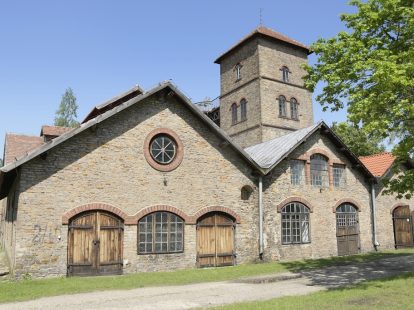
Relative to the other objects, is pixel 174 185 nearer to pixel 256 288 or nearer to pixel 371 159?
pixel 256 288

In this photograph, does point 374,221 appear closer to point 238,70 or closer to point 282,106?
point 282,106

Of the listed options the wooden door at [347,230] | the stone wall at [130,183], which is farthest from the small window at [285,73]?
the stone wall at [130,183]

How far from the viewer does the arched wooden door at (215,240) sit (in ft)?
51.8

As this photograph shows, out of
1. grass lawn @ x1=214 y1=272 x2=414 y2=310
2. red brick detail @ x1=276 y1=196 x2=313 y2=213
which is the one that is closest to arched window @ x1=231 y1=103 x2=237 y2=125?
red brick detail @ x1=276 y1=196 x2=313 y2=213

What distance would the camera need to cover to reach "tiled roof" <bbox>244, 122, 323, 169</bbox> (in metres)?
17.9

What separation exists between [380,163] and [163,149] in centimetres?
1469

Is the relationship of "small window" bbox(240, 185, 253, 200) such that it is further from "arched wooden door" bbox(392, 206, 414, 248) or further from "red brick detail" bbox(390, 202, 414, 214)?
"arched wooden door" bbox(392, 206, 414, 248)

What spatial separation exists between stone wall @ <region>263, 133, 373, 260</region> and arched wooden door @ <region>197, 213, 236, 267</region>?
6.13 feet

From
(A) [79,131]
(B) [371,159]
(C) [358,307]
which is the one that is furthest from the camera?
(B) [371,159]

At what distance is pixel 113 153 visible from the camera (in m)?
14.2

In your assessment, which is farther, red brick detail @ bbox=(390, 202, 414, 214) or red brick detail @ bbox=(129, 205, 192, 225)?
red brick detail @ bbox=(390, 202, 414, 214)

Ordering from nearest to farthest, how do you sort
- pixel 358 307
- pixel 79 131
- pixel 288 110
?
pixel 358 307, pixel 79 131, pixel 288 110

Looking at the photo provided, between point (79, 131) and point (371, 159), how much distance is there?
18746 mm

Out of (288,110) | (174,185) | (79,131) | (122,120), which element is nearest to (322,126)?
(174,185)
